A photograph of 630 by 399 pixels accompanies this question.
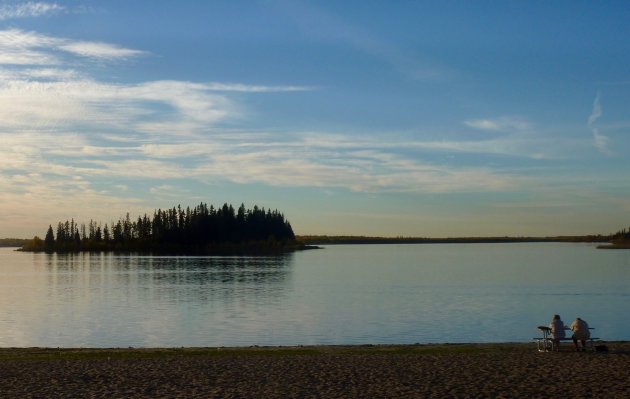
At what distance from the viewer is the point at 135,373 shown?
959 inches

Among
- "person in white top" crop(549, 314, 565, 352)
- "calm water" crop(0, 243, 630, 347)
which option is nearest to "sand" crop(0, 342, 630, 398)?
"person in white top" crop(549, 314, 565, 352)

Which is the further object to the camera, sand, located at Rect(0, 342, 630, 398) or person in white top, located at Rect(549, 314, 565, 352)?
person in white top, located at Rect(549, 314, 565, 352)

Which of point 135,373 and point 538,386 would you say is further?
point 135,373

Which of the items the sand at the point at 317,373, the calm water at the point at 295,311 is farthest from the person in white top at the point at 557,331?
the calm water at the point at 295,311

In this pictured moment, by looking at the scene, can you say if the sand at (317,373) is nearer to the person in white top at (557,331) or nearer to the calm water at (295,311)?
the person in white top at (557,331)

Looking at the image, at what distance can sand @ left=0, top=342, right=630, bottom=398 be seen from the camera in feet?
68.0

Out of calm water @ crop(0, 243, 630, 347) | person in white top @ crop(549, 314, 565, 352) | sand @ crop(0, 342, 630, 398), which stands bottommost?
calm water @ crop(0, 243, 630, 347)

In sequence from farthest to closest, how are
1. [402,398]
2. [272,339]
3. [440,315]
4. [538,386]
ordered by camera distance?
[440,315]
[272,339]
[538,386]
[402,398]

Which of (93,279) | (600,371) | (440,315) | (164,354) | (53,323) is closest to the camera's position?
(600,371)

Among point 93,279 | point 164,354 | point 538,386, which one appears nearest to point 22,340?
point 164,354

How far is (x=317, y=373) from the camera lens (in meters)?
24.1

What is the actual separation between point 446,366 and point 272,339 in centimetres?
1505

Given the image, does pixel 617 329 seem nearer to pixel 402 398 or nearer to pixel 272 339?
pixel 272 339

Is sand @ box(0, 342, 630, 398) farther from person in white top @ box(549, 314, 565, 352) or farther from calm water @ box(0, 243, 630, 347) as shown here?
calm water @ box(0, 243, 630, 347)
